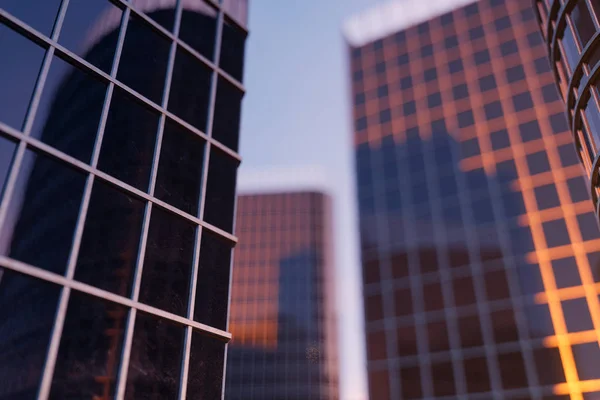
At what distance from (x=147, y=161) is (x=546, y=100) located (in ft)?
143

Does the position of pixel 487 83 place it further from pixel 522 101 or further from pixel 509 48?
pixel 522 101

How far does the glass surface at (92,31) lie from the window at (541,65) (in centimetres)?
4402

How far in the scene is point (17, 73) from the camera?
13.4 meters

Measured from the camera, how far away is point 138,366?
1304 cm

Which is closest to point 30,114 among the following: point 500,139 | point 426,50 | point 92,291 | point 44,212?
point 44,212

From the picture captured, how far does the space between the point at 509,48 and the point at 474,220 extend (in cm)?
1725

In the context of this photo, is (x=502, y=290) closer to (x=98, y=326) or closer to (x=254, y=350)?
(x=98, y=326)

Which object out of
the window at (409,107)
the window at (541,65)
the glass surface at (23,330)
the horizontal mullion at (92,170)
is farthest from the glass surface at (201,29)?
the window at (409,107)

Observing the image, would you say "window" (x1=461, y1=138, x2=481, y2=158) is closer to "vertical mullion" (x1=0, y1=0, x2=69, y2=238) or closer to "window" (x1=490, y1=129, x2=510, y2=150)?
"window" (x1=490, y1=129, x2=510, y2=150)

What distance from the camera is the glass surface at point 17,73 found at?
12938mm

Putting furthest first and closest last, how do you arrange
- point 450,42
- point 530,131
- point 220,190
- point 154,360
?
point 450,42 < point 530,131 < point 220,190 < point 154,360

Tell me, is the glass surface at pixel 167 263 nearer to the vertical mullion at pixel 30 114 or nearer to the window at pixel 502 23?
the vertical mullion at pixel 30 114

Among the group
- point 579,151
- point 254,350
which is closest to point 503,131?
point 579,151

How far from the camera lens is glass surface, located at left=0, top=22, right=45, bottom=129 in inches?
509
